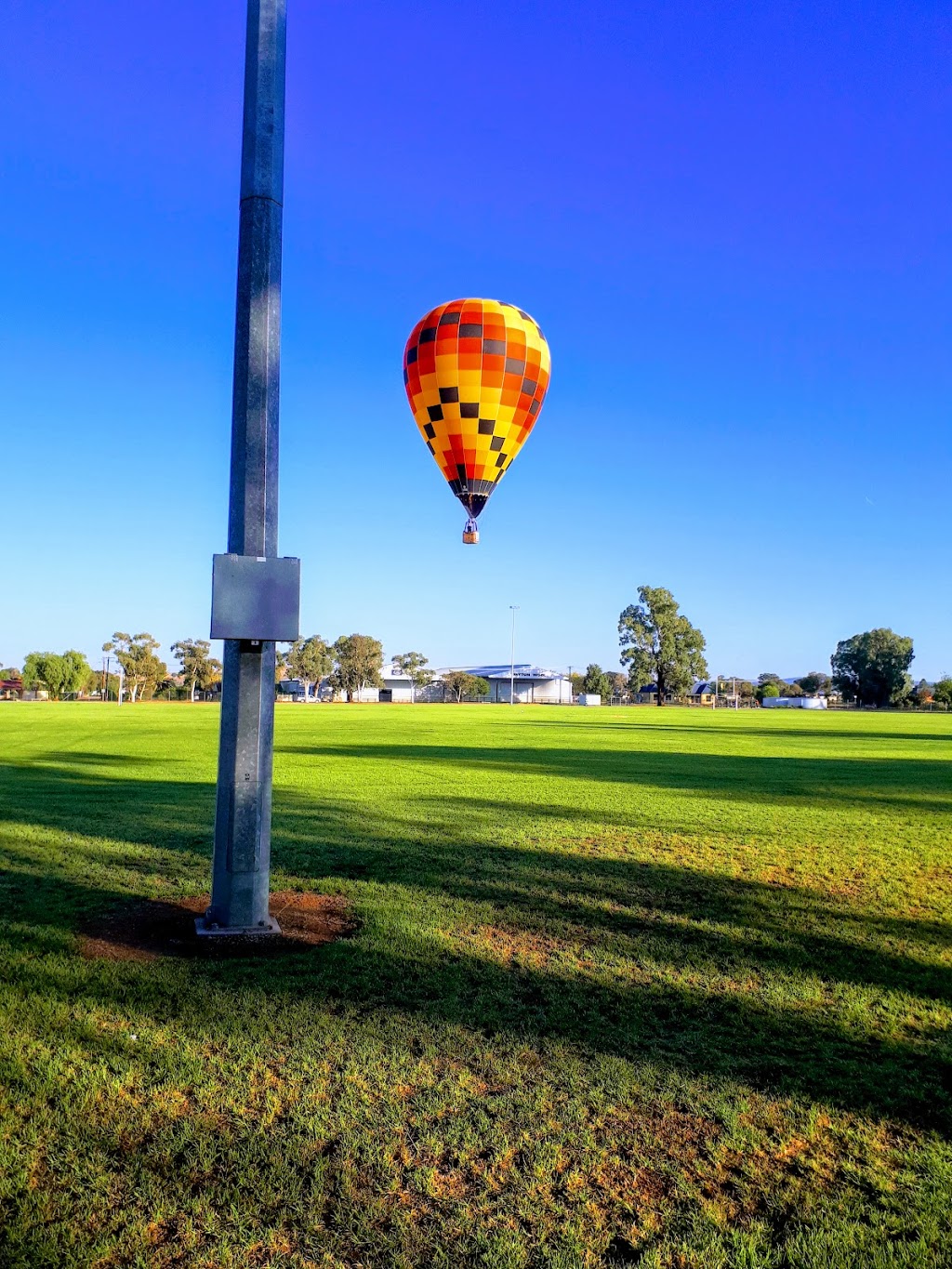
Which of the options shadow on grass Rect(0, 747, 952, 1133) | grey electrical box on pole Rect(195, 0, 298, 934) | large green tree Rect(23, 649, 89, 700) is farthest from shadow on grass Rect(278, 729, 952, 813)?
large green tree Rect(23, 649, 89, 700)

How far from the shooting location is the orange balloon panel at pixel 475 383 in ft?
49.8

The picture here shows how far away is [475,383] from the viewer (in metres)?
15.3

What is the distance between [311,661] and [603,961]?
11571 cm

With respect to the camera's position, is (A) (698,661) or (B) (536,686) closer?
(A) (698,661)

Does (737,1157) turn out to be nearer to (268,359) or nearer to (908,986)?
(908,986)

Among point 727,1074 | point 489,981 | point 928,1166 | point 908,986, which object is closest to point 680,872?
point 908,986

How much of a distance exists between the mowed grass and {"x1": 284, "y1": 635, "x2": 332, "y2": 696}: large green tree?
4390 inches

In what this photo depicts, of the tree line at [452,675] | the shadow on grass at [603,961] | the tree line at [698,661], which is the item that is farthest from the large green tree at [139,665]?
the shadow on grass at [603,961]

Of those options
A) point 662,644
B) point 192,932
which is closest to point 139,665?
point 662,644

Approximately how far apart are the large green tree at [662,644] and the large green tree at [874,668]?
24529mm

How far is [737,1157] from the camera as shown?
338 cm

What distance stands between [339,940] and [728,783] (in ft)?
38.4

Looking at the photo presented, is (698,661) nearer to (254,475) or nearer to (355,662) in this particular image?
(355,662)

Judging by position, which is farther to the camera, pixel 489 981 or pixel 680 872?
pixel 680 872
